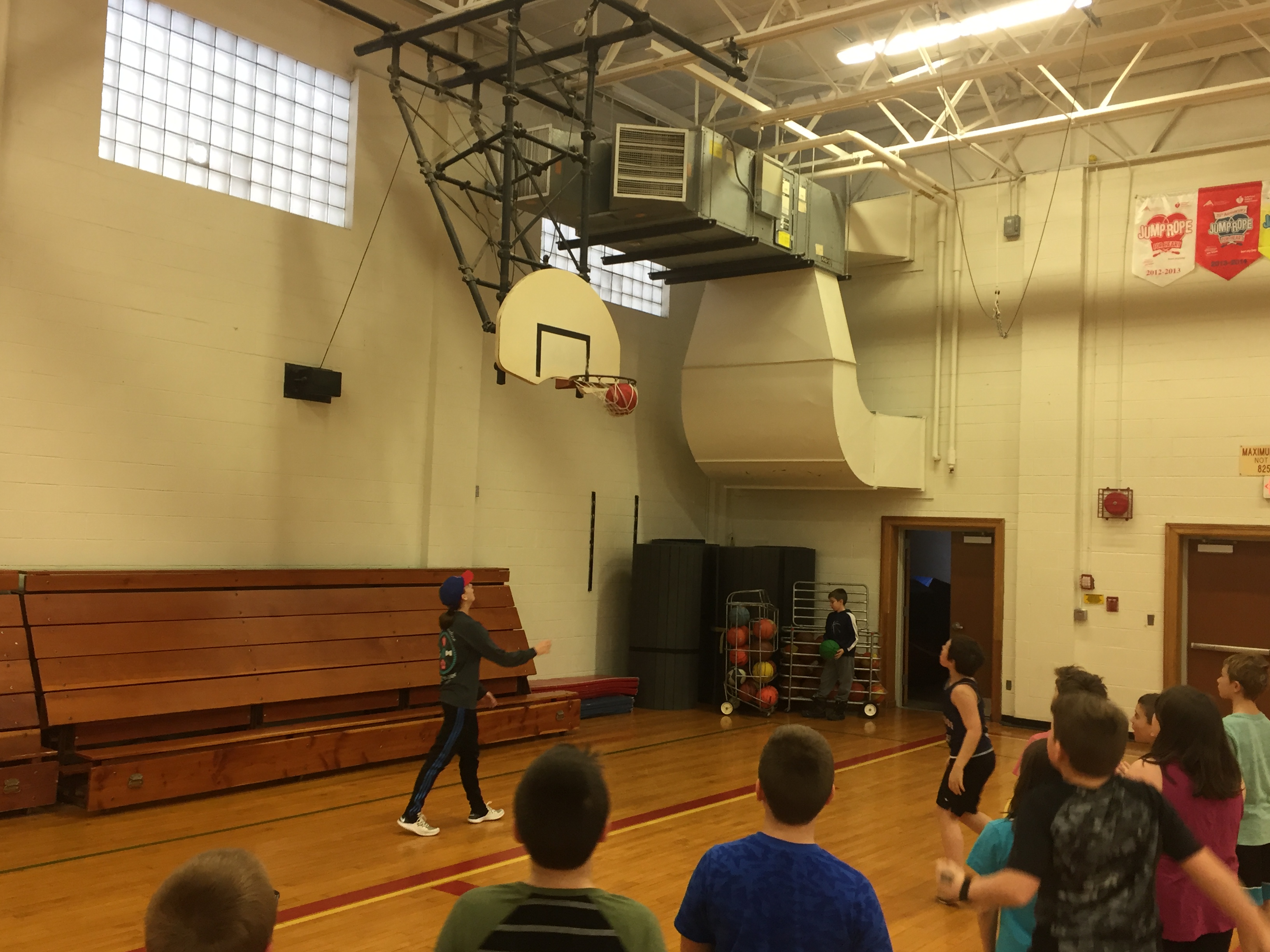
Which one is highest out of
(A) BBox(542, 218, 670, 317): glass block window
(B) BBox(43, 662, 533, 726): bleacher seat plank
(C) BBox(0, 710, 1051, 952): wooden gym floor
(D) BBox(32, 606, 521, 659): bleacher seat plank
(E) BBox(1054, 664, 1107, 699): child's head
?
(A) BBox(542, 218, 670, 317): glass block window

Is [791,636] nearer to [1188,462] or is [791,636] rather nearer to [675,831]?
[1188,462]

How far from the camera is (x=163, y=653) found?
7.16m

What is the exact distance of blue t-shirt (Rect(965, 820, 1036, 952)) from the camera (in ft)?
8.50

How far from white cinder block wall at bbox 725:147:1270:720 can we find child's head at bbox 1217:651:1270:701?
684 centimetres

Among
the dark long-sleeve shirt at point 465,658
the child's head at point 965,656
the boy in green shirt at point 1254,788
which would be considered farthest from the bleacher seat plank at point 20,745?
the boy in green shirt at point 1254,788

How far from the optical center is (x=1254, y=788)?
370 cm

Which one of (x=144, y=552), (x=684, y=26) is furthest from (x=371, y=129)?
(x=144, y=552)

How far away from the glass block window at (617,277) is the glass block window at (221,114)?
2.51 metres

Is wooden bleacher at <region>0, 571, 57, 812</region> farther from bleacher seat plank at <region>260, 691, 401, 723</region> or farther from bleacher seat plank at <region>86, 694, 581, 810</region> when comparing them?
bleacher seat plank at <region>260, 691, 401, 723</region>

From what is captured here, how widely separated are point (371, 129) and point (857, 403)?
5588 millimetres

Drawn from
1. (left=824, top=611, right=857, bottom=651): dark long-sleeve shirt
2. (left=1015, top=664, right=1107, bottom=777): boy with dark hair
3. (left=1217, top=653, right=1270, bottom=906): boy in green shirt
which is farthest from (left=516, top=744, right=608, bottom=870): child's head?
(left=824, top=611, right=857, bottom=651): dark long-sleeve shirt

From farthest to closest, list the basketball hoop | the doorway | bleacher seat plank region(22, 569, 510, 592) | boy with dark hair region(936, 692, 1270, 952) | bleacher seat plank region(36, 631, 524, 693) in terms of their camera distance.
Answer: the doorway → the basketball hoop → bleacher seat plank region(22, 569, 510, 592) → bleacher seat plank region(36, 631, 524, 693) → boy with dark hair region(936, 692, 1270, 952)

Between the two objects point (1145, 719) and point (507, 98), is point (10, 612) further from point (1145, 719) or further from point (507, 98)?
point (1145, 719)

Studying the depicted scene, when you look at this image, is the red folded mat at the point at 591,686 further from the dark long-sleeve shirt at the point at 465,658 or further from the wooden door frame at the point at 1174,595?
the wooden door frame at the point at 1174,595
